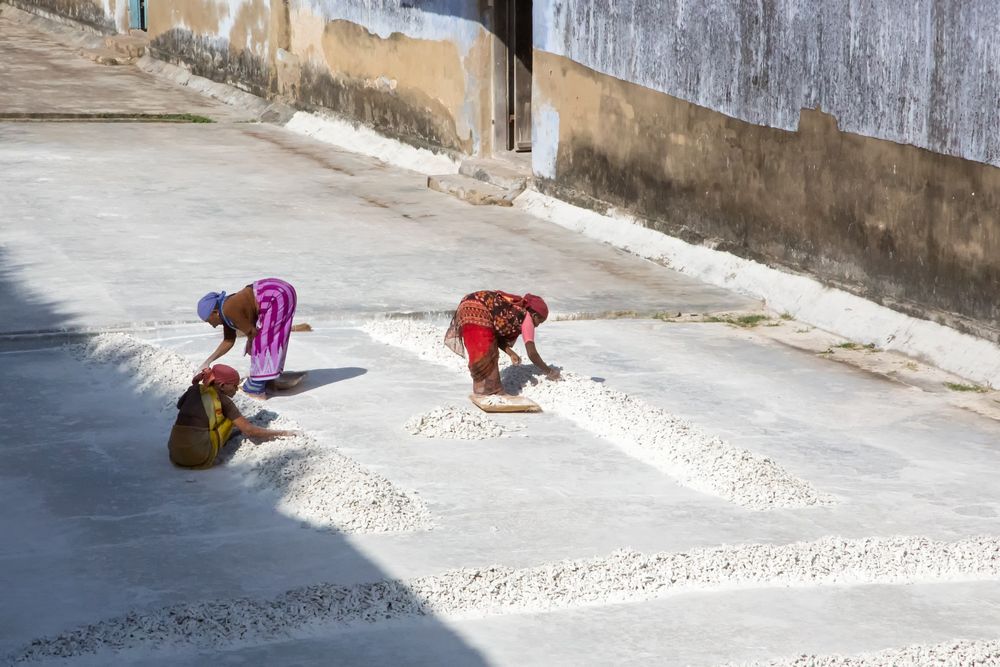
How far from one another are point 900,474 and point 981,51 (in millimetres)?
3071

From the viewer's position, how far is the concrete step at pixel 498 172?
1477 cm

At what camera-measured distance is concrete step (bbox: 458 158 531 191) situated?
14773mm

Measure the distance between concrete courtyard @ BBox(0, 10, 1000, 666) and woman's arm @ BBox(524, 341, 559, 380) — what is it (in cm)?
12

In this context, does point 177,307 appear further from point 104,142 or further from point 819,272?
point 104,142

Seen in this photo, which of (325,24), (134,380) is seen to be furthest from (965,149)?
(325,24)

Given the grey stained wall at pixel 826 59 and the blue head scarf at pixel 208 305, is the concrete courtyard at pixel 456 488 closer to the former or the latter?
the blue head scarf at pixel 208 305

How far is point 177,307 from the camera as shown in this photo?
10219 mm

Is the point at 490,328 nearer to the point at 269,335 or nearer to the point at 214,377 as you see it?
the point at 269,335

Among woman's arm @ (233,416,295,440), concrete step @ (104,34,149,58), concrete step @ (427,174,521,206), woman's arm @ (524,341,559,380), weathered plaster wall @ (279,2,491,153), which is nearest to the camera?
woman's arm @ (233,416,295,440)

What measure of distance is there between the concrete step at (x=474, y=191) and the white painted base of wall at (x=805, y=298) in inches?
28.8

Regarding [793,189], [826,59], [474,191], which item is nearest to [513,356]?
[793,189]

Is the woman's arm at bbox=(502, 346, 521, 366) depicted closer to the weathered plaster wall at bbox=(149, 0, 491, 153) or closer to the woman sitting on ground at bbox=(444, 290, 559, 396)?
the woman sitting on ground at bbox=(444, 290, 559, 396)

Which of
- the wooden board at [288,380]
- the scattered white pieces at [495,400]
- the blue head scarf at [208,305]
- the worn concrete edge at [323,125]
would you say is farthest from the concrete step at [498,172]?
the blue head scarf at [208,305]

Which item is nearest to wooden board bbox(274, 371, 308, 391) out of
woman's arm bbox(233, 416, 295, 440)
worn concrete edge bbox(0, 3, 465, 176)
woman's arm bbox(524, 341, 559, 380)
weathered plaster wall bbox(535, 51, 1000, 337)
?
woman's arm bbox(233, 416, 295, 440)
